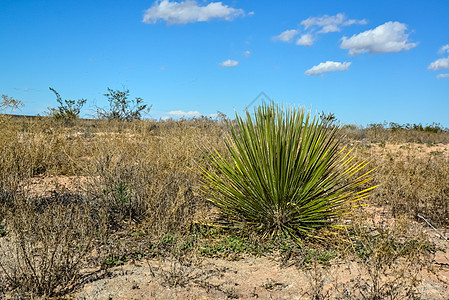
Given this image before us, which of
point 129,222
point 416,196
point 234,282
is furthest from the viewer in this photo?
point 416,196

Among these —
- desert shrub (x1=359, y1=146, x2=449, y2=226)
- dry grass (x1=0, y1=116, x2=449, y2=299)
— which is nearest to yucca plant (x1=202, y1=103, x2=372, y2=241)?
dry grass (x1=0, y1=116, x2=449, y2=299)

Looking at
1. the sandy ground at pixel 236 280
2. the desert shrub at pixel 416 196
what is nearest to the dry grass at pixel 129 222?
the desert shrub at pixel 416 196

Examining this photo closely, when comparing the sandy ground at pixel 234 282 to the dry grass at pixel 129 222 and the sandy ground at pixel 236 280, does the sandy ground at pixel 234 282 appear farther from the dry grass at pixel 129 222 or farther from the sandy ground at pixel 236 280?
the dry grass at pixel 129 222

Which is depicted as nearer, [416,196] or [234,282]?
[234,282]

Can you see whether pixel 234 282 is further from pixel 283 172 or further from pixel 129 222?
pixel 129 222

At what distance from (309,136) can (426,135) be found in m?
16.3

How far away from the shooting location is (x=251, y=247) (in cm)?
447

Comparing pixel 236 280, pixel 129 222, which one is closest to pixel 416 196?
pixel 236 280

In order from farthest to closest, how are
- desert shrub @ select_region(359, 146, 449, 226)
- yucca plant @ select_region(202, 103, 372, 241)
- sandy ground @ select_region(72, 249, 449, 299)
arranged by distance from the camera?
desert shrub @ select_region(359, 146, 449, 226) → yucca plant @ select_region(202, 103, 372, 241) → sandy ground @ select_region(72, 249, 449, 299)

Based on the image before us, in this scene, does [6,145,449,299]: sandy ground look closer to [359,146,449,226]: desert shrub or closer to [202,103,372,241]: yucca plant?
[202,103,372,241]: yucca plant

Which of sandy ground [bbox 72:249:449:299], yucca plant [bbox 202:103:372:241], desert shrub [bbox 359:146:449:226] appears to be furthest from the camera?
desert shrub [bbox 359:146:449:226]

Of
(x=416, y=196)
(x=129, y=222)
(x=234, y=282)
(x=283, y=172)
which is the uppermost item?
(x=283, y=172)

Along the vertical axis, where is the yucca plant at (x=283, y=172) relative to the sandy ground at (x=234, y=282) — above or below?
above

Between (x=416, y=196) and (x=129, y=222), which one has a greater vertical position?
(x=416, y=196)
